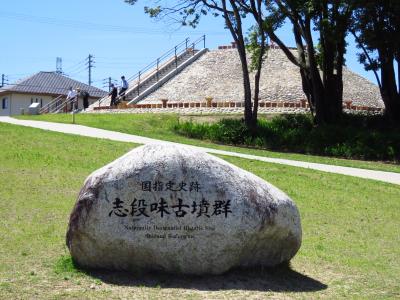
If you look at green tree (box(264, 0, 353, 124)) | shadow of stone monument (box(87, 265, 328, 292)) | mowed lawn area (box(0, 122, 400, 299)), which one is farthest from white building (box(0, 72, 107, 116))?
shadow of stone monument (box(87, 265, 328, 292))

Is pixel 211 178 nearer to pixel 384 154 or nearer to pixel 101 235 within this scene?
pixel 101 235

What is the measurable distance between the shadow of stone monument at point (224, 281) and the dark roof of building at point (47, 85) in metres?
46.1

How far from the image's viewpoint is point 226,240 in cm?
681

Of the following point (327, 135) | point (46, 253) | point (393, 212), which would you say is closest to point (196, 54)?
point (327, 135)

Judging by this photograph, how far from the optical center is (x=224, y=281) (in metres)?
6.93

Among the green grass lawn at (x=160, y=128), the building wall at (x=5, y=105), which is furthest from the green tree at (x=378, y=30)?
the building wall at (x=5, y=105)

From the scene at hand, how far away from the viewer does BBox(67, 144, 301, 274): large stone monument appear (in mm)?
6781

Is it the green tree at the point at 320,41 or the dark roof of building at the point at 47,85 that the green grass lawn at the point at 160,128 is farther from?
the dark roof of building at the point at 47,85

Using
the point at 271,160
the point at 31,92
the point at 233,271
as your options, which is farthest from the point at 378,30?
the point at 31,92

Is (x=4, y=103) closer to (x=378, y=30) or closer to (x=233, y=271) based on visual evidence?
(x=378, y=30)

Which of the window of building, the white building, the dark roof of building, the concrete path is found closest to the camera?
the concrete path

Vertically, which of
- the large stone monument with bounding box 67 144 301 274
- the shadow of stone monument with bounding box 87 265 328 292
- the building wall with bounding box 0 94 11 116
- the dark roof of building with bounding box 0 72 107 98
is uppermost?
the dark roof of building with bounding box 0 72 107 98

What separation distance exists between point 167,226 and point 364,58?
22.0m

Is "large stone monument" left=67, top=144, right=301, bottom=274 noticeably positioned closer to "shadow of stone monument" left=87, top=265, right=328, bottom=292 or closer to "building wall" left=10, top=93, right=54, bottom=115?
"shadow of stone monument" left=87, top=265, right=328, bottom=292
